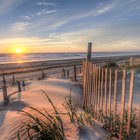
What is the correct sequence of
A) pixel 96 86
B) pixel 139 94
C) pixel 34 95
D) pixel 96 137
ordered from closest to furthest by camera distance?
pixel 96 137, pixel 96 86, pixel 34 95, pixel 139 94

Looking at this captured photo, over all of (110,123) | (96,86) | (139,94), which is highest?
(96,86)

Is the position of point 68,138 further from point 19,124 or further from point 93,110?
point 93,110

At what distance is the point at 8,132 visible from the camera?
3.99m

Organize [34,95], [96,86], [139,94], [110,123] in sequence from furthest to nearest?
1. [139,94]
2. [34,95]
3. [96,86]
4. [110,123]

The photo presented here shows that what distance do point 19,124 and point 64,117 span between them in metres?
0.96

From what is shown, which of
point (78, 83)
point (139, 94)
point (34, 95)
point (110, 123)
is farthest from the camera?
point (78, 83)

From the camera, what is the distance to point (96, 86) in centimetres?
541

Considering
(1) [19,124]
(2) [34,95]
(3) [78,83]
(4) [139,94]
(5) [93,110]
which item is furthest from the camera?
(3) [78,83]

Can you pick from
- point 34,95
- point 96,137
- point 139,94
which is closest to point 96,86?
point 96,137

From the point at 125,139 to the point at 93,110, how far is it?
2246mm

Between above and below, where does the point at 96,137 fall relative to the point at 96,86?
below

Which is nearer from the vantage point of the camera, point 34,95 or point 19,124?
point 19,124

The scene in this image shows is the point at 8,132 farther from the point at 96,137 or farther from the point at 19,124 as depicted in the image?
the point at 96,137

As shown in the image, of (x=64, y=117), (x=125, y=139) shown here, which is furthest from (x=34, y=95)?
(x=125, y=139)
